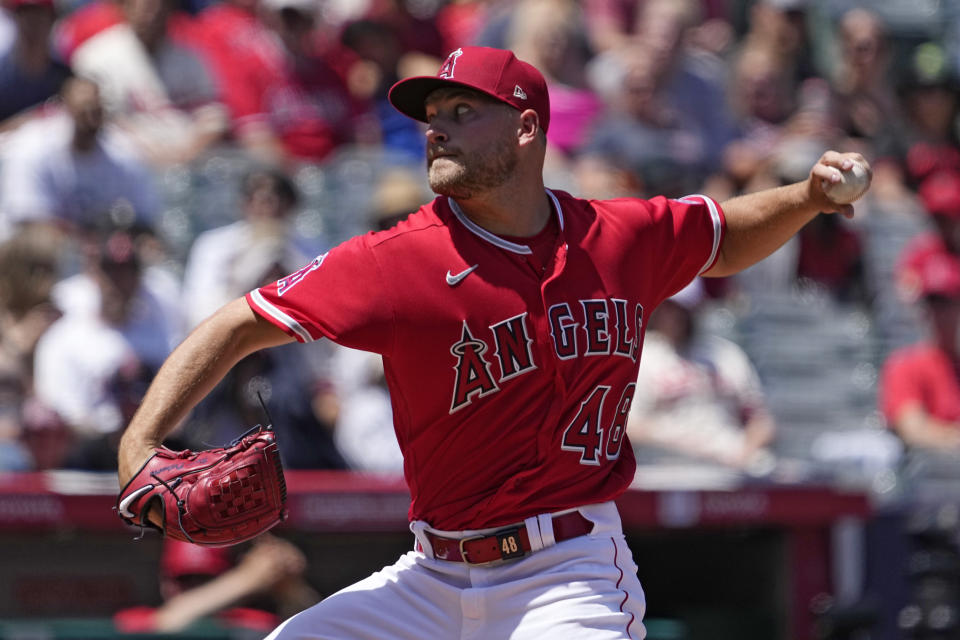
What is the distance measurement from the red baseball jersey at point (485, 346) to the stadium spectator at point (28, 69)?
4.49m

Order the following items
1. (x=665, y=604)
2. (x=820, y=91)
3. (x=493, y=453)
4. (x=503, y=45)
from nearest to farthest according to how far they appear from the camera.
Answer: (x=493, y=453) < (x=665, y=604) < (x=503, y=45) < (x=820, y=91)

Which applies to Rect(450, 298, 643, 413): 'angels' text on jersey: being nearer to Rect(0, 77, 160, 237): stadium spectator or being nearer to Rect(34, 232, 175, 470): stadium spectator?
Rect(34, 232, 175, 470): stadium spectator

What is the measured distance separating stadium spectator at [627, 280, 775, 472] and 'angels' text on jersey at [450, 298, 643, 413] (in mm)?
3195

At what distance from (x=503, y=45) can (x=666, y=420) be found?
2760 millimetres

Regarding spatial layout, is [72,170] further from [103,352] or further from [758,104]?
[758,104]

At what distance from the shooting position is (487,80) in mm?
3373

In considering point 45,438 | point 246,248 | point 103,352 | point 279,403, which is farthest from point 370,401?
point 45,438

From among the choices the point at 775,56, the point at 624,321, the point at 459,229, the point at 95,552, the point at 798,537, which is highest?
the point at 459,229

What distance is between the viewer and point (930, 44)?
35.2 ft

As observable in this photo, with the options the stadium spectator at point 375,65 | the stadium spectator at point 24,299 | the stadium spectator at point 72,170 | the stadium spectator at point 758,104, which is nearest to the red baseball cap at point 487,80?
the stadium spectator at point 24,299

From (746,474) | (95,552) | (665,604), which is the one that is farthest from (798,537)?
(95,552)

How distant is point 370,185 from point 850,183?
14.4ft

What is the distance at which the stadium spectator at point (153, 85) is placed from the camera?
7543mm

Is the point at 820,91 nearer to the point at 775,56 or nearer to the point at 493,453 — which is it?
the point at 775,56
